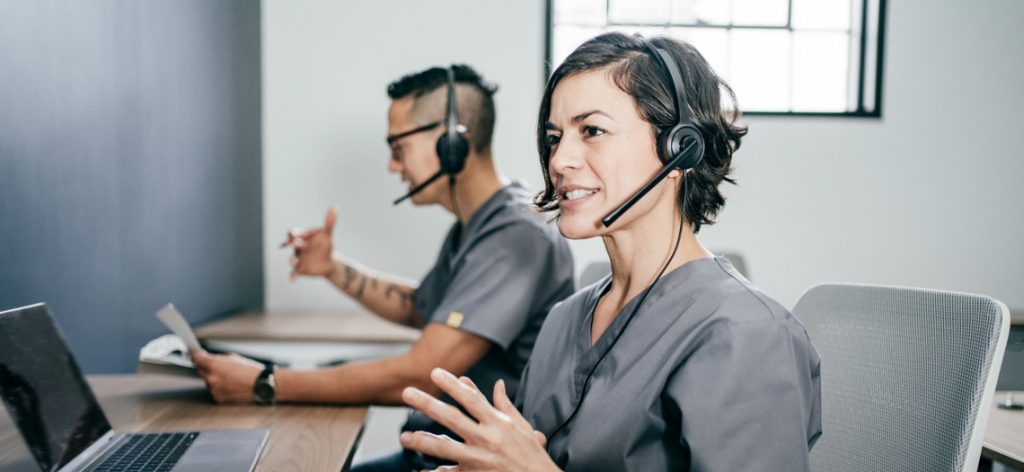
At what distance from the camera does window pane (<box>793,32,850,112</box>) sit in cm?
287

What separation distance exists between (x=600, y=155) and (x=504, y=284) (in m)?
0.50

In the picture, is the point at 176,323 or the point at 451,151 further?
the point at 451,151

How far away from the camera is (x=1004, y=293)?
2.83m

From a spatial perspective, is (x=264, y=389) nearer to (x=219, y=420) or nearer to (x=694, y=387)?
(x=219, y=420)

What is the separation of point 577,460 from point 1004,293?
8.57 ft

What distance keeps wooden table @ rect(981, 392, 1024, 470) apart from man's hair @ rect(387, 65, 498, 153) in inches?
42.0

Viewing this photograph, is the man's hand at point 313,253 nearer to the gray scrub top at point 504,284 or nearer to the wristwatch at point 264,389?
the gray scrub top at point 504,284

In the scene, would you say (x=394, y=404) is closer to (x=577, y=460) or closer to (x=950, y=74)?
(x=577, y=460)

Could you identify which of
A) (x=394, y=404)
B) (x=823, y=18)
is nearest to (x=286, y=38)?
(x=394, y=404)

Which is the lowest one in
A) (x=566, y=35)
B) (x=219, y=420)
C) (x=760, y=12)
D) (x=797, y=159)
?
(x=219, y=420)

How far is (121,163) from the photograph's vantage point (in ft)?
5.28

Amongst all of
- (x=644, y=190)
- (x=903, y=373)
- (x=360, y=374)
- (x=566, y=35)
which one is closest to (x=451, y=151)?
(x=360, y=374)

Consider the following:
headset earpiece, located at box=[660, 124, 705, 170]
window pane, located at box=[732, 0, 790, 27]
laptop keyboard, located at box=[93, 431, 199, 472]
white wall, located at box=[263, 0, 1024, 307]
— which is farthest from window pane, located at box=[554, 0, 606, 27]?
laptop keyboard, located at box=[93, 431, 199, 472]

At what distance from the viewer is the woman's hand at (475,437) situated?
782mm
